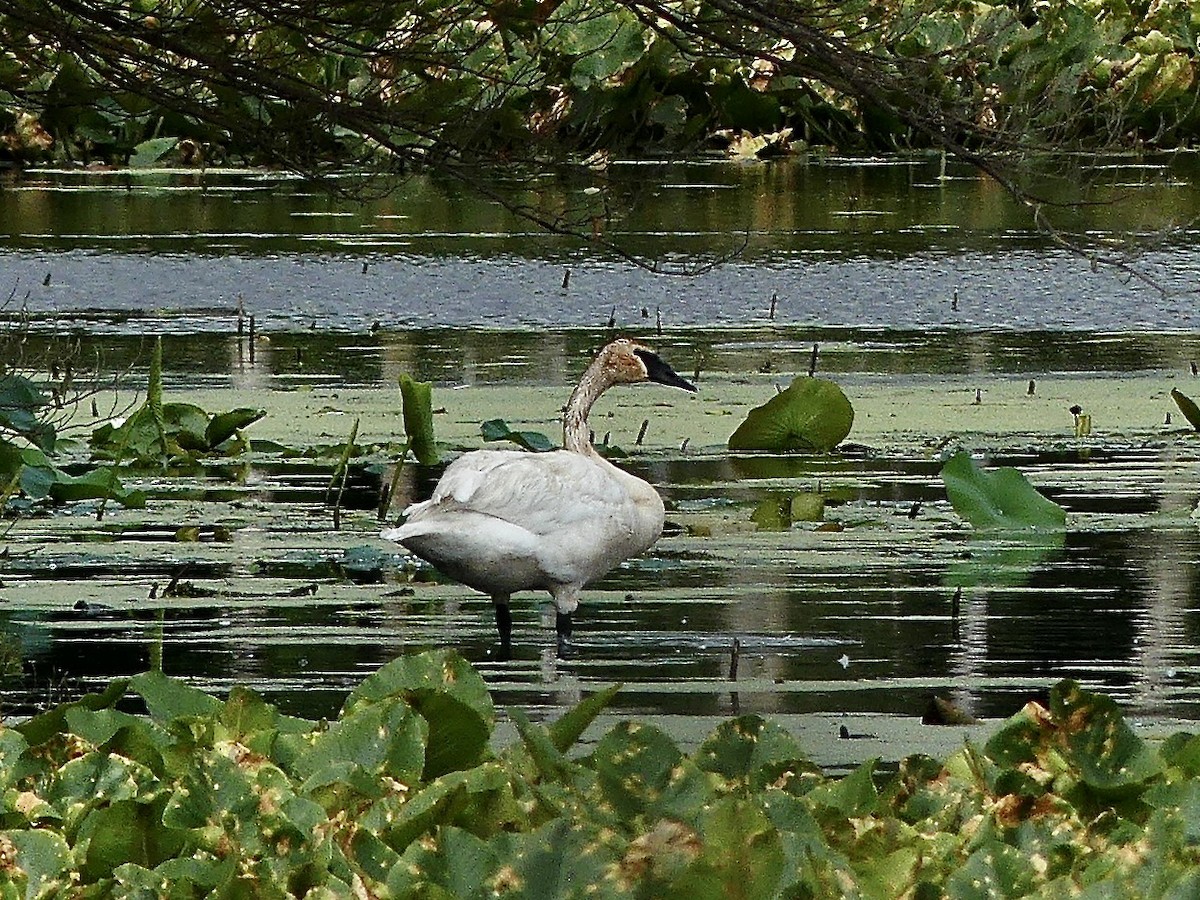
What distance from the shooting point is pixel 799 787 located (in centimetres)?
337

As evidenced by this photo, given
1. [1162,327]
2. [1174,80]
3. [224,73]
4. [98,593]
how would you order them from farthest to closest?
[1174,80]
[1162,327]
[98,593]
[224,73]

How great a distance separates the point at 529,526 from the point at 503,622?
27 cm

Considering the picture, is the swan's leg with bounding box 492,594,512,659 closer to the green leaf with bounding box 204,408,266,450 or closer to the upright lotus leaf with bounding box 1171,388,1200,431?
the green leaf with bounding box 204,408,266,450

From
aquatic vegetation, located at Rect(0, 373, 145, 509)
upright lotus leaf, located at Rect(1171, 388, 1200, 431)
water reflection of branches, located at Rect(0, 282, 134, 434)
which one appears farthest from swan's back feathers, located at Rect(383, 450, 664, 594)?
upright lotus leaf, located at Rect(1171, 388, 1200, 431)

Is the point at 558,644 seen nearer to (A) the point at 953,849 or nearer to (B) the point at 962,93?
(B) the point at 962,93

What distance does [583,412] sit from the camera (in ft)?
26.8

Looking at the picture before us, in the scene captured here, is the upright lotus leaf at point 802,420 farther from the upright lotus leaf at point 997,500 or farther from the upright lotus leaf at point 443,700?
A: the upright lotus leaf at point 443,700

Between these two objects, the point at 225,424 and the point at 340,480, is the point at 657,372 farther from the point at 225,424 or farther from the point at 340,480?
the point at 225,424

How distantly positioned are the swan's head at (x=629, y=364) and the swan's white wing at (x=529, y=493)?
4.08 ft

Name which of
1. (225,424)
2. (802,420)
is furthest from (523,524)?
(225,424)

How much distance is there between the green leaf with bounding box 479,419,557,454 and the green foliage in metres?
6.03

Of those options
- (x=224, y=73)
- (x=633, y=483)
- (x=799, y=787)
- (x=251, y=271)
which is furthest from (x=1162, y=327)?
(x=799, y=787)

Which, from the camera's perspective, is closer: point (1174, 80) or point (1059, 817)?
point (1059, 817)

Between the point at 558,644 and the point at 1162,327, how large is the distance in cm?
814
